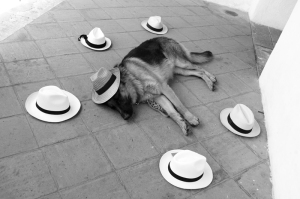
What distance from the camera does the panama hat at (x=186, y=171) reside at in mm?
2557

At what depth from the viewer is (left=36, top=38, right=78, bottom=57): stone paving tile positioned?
14.2 feet

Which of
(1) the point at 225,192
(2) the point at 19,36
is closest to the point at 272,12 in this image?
(1) the point at 225,192

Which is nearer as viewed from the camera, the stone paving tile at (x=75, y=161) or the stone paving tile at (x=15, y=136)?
the stone paving tile at (x=75, y=161)

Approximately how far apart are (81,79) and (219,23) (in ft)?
14.5

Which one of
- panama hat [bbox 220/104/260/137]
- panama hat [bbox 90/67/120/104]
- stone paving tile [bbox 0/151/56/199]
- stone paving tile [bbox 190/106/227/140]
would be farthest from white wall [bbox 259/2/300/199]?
stone paving tile [bbox 0/151/56/199]

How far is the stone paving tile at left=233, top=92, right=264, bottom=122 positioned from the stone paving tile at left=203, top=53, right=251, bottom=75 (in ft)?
2.33

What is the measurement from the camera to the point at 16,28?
15.4 feet

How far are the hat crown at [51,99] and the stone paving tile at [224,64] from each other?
2.79 m

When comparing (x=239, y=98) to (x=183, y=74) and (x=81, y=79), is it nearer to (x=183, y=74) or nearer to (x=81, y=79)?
(x=183, y=74)

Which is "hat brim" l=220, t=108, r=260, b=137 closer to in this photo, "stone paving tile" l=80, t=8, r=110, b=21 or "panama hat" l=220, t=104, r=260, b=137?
"panama hat" l=220, t=104, r=260, b=137

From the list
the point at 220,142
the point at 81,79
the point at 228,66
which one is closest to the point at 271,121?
the point at 220,142

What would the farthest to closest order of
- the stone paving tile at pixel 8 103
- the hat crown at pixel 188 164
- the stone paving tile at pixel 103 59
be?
the stone paving tile at pixel 103 59
the stone paving tile at pixel 8 103
the hat crown at pixel 188 164

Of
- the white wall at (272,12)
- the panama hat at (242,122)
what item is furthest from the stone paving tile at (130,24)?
the white wall at (272,12)

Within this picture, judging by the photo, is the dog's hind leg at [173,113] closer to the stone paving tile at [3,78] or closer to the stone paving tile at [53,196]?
the stone paving tile at [53,196]
